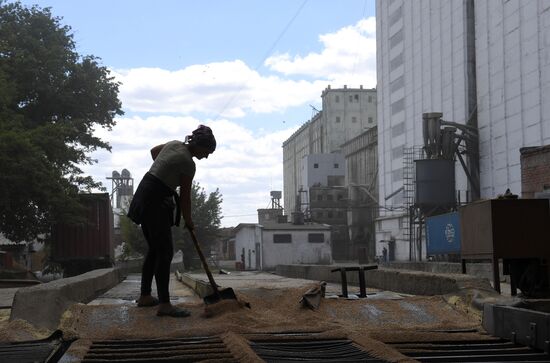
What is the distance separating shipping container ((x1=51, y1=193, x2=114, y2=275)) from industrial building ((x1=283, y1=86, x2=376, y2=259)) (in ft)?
146

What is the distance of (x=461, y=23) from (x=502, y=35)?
Result: 18.4 ft

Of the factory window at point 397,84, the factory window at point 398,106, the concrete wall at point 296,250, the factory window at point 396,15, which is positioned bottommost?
the concrete wall at point 296,250

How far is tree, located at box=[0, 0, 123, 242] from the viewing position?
84.3ft

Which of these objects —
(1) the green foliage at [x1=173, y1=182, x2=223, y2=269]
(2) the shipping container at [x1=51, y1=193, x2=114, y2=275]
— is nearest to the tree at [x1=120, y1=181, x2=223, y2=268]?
(1) the green foliage at [x1=173, y1=182, x2=223, y2=269]

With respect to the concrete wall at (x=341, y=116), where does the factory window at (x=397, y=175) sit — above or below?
below

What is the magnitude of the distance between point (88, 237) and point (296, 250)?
31.6m

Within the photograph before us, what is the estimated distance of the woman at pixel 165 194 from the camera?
542 centimetres

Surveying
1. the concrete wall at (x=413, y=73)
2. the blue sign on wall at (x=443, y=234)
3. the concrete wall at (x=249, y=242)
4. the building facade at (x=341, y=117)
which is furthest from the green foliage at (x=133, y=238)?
the building facade at (x=341, y=117)

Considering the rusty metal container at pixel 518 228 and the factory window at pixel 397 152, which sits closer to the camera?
the rusty metal container at pixel 518 228

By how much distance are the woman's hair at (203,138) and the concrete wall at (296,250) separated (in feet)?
169

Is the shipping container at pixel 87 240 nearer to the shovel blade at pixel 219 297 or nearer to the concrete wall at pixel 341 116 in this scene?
the shovel blade at pixel 219 297

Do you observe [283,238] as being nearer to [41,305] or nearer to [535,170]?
[535,170]

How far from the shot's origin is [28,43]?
114ft

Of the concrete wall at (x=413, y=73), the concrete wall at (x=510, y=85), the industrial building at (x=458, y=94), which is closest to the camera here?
the concrete wall at (x=510, y=85)
